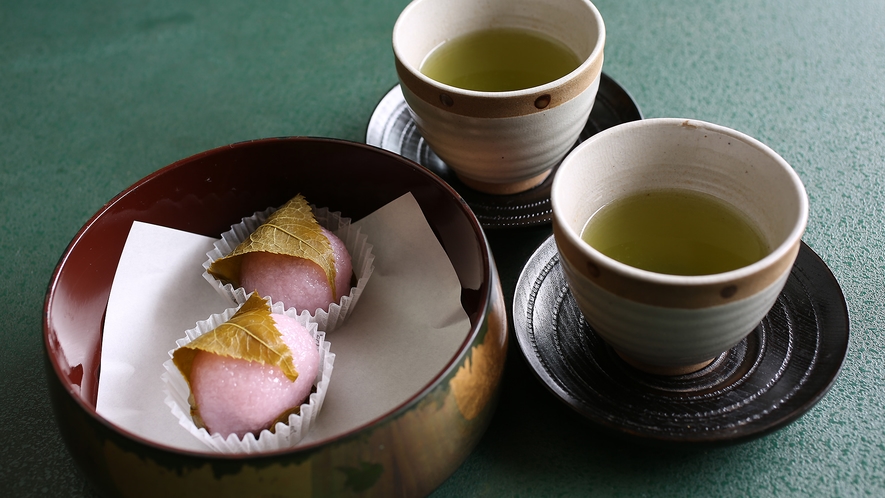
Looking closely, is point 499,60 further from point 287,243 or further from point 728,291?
point 728,291

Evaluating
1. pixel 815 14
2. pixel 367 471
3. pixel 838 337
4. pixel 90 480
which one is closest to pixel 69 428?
pixel 90 480

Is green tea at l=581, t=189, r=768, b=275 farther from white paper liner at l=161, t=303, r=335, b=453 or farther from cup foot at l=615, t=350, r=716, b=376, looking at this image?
white paper liner at l=161, t=303, r=335, b=453

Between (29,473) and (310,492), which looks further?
(29,473)

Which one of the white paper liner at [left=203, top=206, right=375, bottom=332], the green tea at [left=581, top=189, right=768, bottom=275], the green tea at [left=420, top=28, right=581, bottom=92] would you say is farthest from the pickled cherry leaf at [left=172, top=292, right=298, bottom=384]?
the green tea at [left=420, top=28, right=581, bottom=92]

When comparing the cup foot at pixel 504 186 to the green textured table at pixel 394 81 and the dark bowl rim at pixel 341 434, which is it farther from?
the dark bowl rim at pixel 341 434

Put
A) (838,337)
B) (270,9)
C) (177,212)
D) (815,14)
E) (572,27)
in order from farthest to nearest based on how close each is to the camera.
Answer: (270,9) → (815,14) → (572,27) → (177,212) → (838,337)

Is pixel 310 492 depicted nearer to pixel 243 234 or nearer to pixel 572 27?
pixel 243 234

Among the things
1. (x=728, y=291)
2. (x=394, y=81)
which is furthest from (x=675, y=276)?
(x=394, y=81)

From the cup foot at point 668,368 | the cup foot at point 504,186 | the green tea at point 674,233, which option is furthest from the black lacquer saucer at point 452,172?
the cup foot at point 668,368
